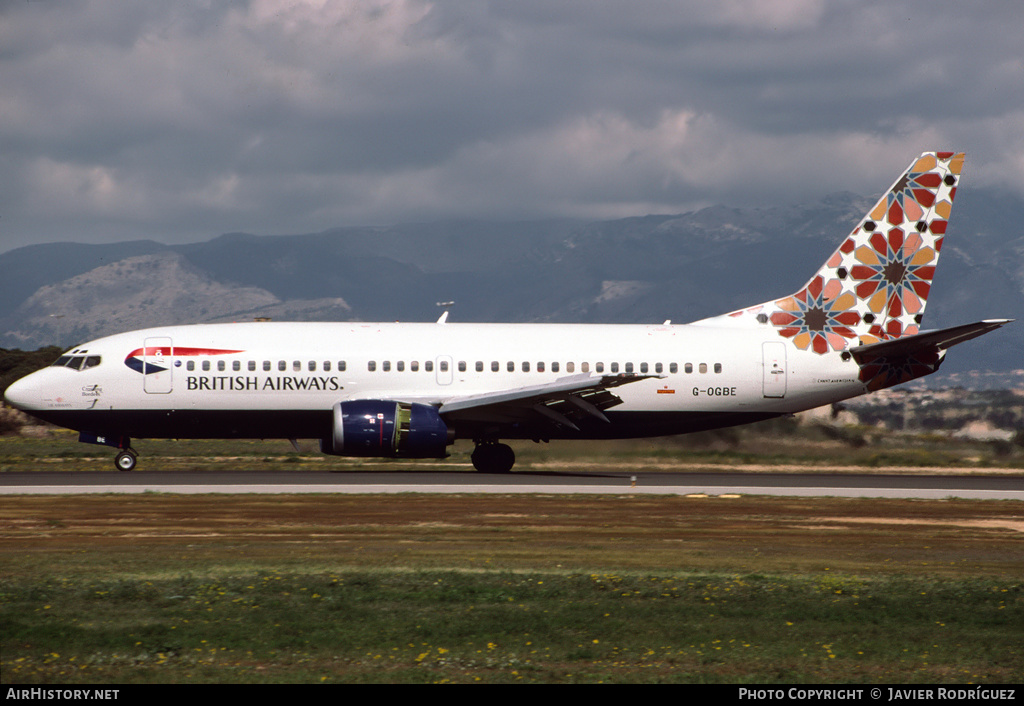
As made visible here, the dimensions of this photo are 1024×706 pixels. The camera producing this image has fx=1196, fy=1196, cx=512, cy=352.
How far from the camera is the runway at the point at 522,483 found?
28344 mm

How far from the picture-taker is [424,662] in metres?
11.7

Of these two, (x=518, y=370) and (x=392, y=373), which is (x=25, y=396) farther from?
(x=518, y=370)

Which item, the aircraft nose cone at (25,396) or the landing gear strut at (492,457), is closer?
the aircraft nose cone at (25,396)

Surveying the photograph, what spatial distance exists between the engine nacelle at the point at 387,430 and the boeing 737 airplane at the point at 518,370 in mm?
40

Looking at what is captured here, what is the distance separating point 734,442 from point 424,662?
29.7 m

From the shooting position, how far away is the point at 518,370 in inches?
1387

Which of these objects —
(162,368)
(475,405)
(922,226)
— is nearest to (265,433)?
(162,368)

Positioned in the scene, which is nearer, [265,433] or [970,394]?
[265,433]

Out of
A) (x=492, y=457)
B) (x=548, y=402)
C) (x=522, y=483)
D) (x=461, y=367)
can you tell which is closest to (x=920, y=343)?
(x=548, y=402)

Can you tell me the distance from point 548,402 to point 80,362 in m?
13.4

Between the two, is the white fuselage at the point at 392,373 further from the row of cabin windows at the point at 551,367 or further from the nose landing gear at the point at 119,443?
the nose landing gear at the point at 119,443

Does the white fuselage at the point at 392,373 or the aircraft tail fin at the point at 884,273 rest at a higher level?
the aircraft tail fin at the point at 884,273

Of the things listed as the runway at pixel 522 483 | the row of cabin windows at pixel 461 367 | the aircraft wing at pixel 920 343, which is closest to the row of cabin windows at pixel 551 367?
the row of cabin windows at pixel 461 367
